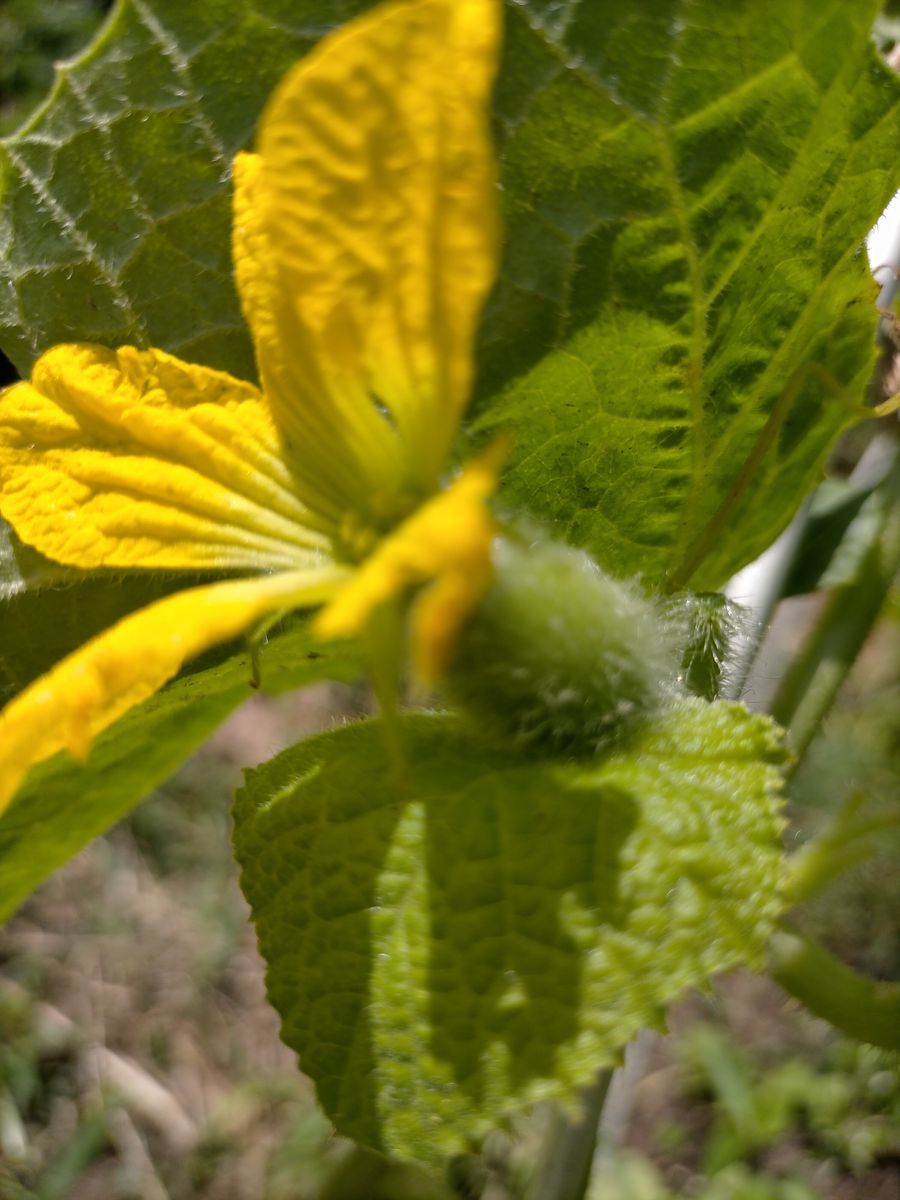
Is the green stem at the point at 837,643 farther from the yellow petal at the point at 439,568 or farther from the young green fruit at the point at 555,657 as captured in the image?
the yellow petal at the point at 439,568

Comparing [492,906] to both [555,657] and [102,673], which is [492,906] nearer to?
[555,657]

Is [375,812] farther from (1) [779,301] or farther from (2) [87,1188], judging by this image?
(2) [87,1188]

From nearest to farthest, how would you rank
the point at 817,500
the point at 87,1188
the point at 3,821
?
the point at 3,821
the point at 817,500
the point at 87,1188

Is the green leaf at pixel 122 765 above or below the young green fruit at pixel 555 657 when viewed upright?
below

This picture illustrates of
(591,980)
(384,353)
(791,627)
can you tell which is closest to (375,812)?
(591,980)

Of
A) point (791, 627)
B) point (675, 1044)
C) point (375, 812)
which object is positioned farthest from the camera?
point (791, 627)

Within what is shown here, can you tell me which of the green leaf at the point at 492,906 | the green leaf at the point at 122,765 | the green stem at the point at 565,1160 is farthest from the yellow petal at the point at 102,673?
the green stem at the point at 565,1160

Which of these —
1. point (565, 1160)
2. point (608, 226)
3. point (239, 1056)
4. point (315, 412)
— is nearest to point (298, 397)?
point (315, 412)

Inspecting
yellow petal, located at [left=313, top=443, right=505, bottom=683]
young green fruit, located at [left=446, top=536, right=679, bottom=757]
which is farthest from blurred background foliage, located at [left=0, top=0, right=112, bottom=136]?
yellow petal, located at [left=313, top=443, right=505, bottom=683]
